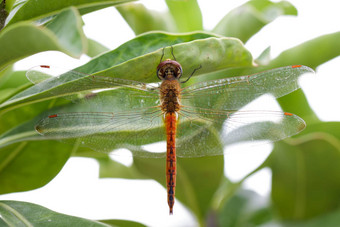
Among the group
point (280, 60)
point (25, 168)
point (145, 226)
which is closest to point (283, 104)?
point (280, 60)

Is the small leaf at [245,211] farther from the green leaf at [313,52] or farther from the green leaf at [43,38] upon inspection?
the green leaf at [43,38]

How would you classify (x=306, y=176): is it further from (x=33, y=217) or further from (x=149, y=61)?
(x=33, y=217)

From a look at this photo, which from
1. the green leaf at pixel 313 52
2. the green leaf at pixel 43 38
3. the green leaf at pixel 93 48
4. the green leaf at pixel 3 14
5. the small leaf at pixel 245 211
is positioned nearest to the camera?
the green leaf at pixel 43 38

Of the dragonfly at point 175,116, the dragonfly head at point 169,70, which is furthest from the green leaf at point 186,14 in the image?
the dragonfly head at point 169,70

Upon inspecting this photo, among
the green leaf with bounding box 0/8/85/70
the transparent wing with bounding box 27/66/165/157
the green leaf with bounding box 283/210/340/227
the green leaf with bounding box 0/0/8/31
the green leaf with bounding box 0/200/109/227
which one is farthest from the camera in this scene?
the green leaf with bounding box 283/210/340/227

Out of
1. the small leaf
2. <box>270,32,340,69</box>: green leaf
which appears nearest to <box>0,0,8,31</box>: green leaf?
<box>270,32,340,69</box>: green leaf

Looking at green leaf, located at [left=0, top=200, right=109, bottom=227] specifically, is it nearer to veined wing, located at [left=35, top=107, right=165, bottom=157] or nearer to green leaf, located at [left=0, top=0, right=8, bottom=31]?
veined wing, located at [left=35, top=107, right=165, bottom=157]

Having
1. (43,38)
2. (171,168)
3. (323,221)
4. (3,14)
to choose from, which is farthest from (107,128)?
(323,221)
